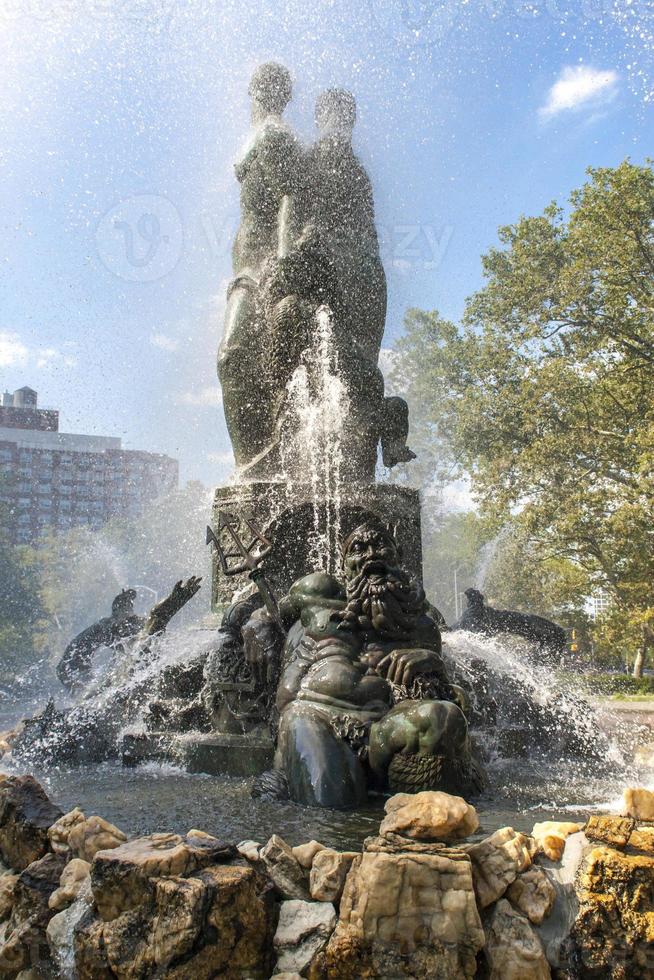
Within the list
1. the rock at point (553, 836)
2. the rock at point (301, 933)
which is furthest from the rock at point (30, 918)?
the rock at point (553, 836)

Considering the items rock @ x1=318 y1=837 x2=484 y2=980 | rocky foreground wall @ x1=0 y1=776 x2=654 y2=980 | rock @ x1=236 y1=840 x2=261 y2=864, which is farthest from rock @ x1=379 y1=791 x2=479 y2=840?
rock @ x1=236 y1=840 x2=261 y2=864

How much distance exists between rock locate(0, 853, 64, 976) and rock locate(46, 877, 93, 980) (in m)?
0.06

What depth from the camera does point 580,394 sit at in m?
21.8

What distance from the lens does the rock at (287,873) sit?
246 cm

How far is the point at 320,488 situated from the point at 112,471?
57957 mm

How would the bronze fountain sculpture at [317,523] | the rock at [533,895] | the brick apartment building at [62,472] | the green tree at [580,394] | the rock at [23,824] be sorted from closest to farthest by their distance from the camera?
1. the rock at [533,895]
2. the rock at [23,824]
3. the bronze fountain sculpture at [317,523]
4. the green tree at [580,394]
5. the brick apartment building at [62,472]

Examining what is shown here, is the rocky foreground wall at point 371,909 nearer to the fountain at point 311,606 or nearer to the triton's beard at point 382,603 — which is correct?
the fountain at point 311,606

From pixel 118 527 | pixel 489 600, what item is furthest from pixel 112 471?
pixel 489 600

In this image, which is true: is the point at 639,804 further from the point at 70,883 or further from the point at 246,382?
the point at 246,382

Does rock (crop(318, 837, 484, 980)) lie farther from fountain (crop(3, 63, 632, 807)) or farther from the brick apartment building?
the brick apartment building

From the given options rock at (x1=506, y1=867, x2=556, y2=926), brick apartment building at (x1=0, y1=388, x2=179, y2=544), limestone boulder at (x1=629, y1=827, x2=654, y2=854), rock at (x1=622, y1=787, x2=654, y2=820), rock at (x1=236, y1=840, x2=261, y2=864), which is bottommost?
rock at (x1=506, y1=867, x2=556, y2=926)

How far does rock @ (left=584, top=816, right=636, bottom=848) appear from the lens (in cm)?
244

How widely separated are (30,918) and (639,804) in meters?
1.90

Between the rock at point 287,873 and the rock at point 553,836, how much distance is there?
0.72 metres
